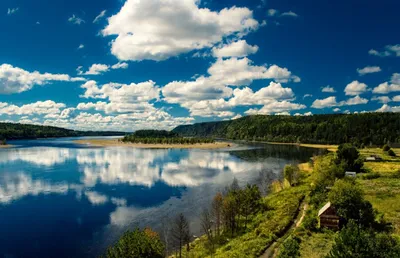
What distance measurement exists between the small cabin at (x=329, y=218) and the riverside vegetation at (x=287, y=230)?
116 centimetres

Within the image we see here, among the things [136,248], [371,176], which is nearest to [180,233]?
[136,248]

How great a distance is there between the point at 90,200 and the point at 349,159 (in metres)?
84.4

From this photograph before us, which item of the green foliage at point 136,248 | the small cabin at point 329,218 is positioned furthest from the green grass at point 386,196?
the green foliage at point 136,248

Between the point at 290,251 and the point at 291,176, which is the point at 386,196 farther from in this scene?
the point at 290,251

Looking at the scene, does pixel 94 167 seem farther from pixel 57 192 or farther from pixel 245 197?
pixel 245 197

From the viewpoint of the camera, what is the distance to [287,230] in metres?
47.3

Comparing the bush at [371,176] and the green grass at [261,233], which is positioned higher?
the bush at [371,176]

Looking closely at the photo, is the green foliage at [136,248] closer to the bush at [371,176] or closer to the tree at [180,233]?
the tree at [180,233]

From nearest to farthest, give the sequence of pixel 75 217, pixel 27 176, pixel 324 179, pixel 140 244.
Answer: pixel 140 244
pixel 75 217
pixel 324 179
pixel 27 176

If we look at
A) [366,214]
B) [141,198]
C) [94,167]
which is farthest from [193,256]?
[94,167]

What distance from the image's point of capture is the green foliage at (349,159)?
100375 mm

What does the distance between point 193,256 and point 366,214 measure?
26.9 meters

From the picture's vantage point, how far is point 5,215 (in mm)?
60938

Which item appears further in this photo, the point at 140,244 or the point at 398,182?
the point at 398,182
